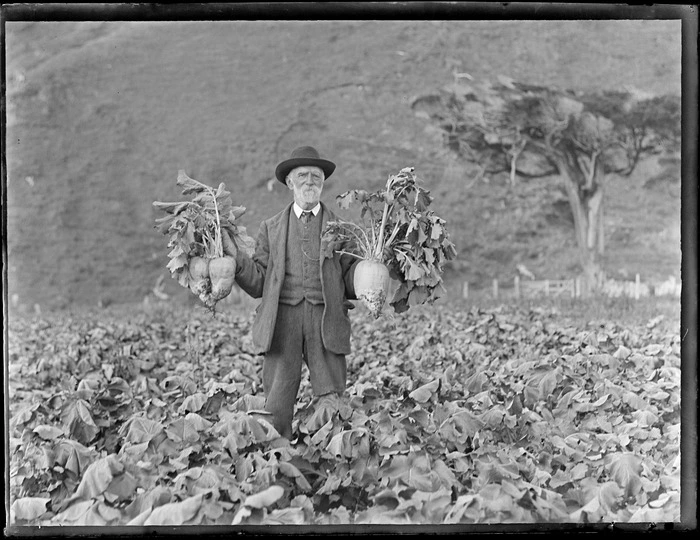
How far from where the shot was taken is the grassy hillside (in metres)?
8.48

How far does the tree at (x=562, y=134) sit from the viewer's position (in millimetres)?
8914

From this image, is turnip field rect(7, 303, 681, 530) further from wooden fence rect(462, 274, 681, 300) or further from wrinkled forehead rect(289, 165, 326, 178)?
wooden fence rect(462, 274, 681, 300)

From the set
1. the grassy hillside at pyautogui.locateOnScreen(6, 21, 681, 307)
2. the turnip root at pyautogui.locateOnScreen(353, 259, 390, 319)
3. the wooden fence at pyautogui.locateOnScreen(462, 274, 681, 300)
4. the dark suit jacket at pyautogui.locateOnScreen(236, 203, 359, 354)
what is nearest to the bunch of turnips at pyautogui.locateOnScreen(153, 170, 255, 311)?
the dark suit jacket at pyautogui.locateOnScreen(236, 203, 359, 354)

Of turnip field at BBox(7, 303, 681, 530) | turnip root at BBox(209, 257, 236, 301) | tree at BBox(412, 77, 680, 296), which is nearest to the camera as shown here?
turnip root at BBox(209, 257, 236, 301)

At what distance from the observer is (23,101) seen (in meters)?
8.02

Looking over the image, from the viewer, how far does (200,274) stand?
504 cm

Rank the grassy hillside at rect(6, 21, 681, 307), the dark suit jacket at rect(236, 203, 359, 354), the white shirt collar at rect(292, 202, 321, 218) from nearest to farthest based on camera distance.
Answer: the dark suit jacket at rect(236, 203, 359, 354)
the white shirt collar at rect(292, 202, 321, 218)
the grassy hillside at rect(6, 21, 681, 307)

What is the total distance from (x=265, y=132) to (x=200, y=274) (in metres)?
4.74

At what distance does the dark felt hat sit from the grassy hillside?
3094 millimetres

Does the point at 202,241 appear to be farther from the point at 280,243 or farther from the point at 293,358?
the point at 293,358

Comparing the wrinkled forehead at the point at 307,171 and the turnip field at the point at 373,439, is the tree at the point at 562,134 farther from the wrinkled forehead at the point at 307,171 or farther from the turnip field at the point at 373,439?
the wrinkled forehead at the point at 307,171

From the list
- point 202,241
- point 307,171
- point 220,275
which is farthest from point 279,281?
point 307,171

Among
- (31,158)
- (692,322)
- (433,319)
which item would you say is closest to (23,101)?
(31,158)

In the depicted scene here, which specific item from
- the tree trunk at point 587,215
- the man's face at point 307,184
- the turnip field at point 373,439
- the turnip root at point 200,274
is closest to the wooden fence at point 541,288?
the tree trunk at point 587,215
